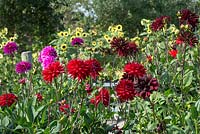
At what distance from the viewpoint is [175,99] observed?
292 cm

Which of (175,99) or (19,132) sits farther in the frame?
(175,99)

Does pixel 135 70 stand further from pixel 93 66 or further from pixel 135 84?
pixel 93 66

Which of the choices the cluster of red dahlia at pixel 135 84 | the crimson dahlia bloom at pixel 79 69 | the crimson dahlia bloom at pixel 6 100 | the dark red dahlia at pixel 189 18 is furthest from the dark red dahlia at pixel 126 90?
the dark red dahlia at pixel 189 18

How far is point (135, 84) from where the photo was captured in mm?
2105

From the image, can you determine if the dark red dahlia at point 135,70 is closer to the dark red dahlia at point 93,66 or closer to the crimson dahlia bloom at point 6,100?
the dark red dahlia at point 93,66

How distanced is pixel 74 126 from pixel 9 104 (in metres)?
0.46

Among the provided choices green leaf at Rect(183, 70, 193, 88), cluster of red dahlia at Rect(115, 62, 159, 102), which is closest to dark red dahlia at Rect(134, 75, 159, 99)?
cluster of red dahlia at Rect(115, 62, 159, 102)

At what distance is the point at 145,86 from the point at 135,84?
0.05 meters

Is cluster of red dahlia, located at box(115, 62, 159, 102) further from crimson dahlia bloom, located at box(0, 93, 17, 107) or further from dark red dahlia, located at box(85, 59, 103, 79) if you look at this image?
crimson dahlia bloom, located at box(0, 93, 17, 107)

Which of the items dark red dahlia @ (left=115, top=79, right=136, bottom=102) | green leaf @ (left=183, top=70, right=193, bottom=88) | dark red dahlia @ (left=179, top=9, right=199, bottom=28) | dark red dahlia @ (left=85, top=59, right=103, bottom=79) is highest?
dark red dahlia @ (left=179, top=9, right=199, bottom=28)

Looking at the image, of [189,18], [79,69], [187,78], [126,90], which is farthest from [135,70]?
[189,18]

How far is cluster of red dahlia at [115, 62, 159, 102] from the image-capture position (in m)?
2.07

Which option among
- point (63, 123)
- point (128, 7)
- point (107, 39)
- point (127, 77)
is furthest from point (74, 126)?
point (128, 7)

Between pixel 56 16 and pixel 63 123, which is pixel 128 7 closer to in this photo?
pixel 56 16
